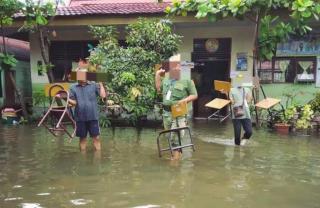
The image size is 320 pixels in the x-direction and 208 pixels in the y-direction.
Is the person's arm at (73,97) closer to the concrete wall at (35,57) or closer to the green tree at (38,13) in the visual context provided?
the green tree at (38,13)

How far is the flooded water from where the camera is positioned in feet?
18.3

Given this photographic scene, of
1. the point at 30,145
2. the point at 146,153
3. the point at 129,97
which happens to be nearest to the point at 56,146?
the point at 30,145

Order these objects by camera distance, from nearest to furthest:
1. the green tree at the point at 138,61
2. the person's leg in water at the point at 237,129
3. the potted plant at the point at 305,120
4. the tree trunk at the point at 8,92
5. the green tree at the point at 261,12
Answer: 1. the person's leg in water at the point at 237,129
2. the green tree at the point at 261,12
3. the potted plant at the point at 305,120
4. the green tree at the point at 138,61
5. the tree trunk at the point at 8,92

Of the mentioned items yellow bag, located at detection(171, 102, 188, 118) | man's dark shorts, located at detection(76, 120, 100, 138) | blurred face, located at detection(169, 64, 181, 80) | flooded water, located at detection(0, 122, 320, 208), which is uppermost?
blurred face, located at detection(169, 64, 181, 80)

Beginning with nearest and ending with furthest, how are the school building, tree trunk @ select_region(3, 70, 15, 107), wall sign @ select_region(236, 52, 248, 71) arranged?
the school building → wall sign @ select_region(236, 52, 248, 71) → tree trunk @ select_region(3, 70, 15, 107)

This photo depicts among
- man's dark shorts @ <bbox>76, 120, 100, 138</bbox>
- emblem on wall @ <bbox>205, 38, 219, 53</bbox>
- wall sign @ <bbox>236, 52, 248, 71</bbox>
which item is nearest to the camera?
man's dark shorts @ <bbox>76, 120, 100, 138</bbox>

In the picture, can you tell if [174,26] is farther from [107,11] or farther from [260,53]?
[260,53]

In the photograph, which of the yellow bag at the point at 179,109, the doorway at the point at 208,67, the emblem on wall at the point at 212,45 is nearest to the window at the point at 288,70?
the doorway at the point at 208,67

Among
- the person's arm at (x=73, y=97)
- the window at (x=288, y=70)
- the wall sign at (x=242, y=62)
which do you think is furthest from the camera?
the wall sign at (x=242, y=62)

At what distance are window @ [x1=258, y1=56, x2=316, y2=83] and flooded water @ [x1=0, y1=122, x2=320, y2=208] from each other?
157 inches

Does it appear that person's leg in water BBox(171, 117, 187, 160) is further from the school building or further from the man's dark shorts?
the school building

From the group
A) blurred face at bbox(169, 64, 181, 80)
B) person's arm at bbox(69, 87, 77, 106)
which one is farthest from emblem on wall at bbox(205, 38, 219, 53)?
person's arm at bbox(69, 87, 77, 106)

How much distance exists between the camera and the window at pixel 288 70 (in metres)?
14.1

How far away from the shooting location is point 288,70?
1427cm
